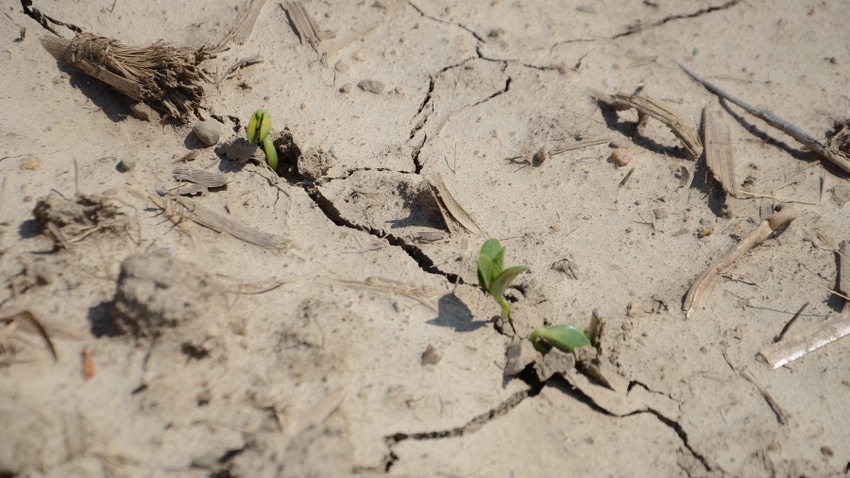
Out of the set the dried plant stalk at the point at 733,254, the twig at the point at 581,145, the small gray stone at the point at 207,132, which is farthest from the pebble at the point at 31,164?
the dried plant stalk at the point at 733,254

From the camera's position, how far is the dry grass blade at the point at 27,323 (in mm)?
1884

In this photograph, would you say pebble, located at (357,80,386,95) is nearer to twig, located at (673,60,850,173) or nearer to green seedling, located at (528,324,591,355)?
green seedling, located at (528,324,591,355)

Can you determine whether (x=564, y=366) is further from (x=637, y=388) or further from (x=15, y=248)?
(x=15, y=248)

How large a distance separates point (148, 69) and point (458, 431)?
2.10 metres

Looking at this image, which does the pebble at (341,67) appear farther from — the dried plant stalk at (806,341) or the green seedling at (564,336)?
the dried plant stalk at (806,341)

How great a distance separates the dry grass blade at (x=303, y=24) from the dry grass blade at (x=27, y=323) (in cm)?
187

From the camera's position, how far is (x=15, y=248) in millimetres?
2158

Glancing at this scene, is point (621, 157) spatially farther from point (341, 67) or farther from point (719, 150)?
point (341, 67)

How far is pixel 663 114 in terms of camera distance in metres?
2.91

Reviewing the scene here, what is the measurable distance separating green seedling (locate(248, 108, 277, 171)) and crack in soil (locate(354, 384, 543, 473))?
4.56 ft

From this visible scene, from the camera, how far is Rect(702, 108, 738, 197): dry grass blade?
2744mm

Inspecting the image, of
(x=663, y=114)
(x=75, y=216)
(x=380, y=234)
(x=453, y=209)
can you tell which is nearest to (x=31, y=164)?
(x=75, y=216)

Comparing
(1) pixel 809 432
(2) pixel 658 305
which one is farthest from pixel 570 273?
(1) pixel 809 432

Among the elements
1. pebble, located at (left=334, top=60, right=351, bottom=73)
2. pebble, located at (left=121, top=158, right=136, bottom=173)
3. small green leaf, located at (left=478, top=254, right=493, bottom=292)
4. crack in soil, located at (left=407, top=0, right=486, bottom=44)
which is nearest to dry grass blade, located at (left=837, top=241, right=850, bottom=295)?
small green leaf, located at (left=478, top=254, right=493, bottom=292)
